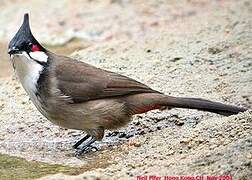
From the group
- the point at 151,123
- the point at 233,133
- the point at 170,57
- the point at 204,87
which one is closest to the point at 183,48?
the point at 170,57

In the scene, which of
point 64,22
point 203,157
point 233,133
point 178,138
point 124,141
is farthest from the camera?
point 64,22

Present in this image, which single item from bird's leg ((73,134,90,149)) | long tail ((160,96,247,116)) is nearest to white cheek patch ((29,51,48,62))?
bird's leg ((73,134,90,149))

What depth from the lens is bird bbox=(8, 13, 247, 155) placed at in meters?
6.24

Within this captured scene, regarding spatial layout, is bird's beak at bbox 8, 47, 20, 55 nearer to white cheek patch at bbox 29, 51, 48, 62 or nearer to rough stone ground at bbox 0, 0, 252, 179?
white cheek patch at bbox 29, 51, 48, 62

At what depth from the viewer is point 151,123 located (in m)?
6.87

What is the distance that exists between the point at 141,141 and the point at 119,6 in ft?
16.5

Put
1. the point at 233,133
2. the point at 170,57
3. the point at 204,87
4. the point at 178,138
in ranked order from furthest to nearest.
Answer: the point at 170,57, the point at 204,87, the point at 178,138, the point at 233,133

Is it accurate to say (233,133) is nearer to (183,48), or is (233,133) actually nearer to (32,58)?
(32,58)

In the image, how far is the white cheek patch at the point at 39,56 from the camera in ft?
20.6

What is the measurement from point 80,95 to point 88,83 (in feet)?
0.46

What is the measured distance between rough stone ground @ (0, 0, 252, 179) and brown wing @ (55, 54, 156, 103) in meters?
0.42

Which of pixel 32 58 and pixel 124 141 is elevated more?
pixel 32 58

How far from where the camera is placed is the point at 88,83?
646 centimetres

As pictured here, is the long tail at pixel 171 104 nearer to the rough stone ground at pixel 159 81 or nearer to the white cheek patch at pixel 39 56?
the rough stone ground at pixel 159 81
